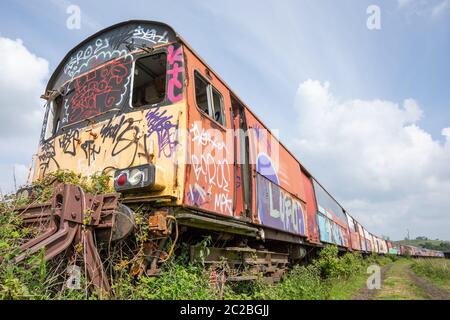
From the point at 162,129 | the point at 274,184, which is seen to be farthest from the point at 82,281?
the point at 274,184

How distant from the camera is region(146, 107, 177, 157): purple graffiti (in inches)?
148

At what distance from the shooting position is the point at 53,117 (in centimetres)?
541

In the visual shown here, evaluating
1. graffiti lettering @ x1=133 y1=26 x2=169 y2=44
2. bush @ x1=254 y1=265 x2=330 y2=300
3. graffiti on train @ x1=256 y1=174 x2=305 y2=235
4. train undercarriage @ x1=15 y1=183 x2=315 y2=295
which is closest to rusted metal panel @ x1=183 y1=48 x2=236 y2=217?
train undercarriage @ x1=15 y1=183 x2=315 y2=295

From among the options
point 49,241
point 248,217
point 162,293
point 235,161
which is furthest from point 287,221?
point 49,241

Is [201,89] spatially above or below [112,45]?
below

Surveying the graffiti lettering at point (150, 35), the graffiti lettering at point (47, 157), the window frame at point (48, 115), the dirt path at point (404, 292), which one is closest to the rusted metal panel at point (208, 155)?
the graffiti lettering at point (150, 35)

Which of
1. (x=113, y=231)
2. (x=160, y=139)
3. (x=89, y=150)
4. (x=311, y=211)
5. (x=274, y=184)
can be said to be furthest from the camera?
(x=311, y=211)

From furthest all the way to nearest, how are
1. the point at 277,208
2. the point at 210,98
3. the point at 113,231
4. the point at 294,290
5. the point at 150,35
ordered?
1. the point at 277,208
2. the point at 294,290
3. the point at 210,98
4. the point at 150,35
5. the point at 113,231

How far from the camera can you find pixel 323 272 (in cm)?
1152

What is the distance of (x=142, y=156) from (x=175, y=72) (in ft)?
3.68

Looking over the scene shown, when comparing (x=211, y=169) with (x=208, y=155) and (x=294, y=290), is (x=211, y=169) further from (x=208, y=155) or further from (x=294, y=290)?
(x=294, y=290)

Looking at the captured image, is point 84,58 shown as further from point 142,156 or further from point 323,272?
point 323,272

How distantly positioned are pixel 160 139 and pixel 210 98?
1.28m

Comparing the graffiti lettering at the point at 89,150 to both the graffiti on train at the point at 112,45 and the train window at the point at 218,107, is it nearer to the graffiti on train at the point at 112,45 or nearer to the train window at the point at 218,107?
the graffiti on train at the point at 112,45
